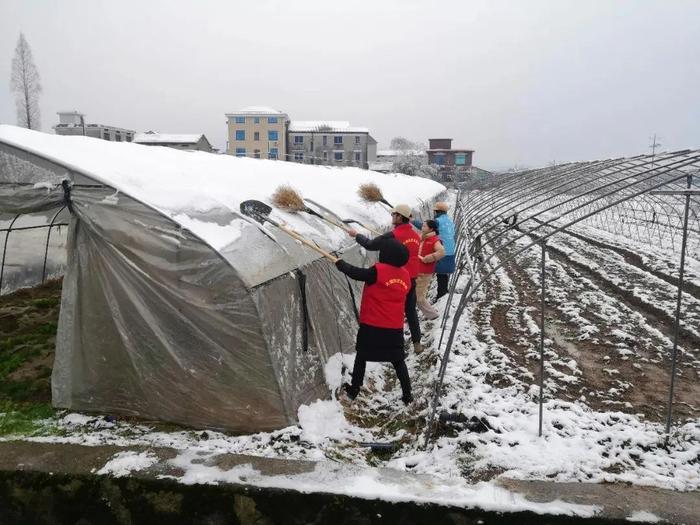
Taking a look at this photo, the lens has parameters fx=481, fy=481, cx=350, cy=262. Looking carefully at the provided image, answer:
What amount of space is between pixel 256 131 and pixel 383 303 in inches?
1976

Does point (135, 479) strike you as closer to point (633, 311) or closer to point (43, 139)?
point (43, 139)

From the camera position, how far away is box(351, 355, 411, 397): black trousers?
16.0 ft

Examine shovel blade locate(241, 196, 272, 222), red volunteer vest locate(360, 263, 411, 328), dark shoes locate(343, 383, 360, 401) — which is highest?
shovel blade locate(241, 196, 272, 222)

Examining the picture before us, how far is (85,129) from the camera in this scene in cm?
4428

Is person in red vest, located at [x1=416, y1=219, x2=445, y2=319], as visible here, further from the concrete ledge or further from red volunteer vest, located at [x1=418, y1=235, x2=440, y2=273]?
the concrete ledge

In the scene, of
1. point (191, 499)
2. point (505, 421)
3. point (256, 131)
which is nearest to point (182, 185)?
point (191, 499)

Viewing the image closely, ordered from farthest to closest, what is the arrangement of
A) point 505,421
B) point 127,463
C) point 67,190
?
point 505,421
point 67,190
point 127,463

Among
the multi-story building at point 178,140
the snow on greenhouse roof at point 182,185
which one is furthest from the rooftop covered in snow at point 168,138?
the snow on greenhouse roof at point 182,185

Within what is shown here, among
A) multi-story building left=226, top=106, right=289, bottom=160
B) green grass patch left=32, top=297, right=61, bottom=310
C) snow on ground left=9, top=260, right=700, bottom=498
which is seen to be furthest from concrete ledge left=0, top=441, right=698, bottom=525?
multi-story building left=226, top=106, right=289, bottom=160

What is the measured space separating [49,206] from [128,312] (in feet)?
4.26

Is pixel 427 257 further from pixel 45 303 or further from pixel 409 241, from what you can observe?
pixel 45 303

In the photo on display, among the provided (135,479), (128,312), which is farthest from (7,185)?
(135,479)

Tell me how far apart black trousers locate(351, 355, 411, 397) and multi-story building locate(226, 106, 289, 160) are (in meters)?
48.3

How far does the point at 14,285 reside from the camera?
9344 mm
